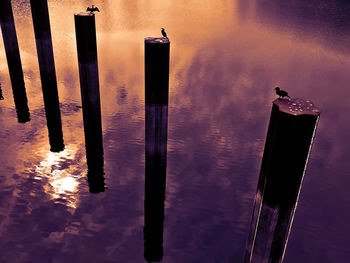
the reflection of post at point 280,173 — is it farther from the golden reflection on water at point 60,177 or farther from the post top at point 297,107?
the golden reflection on water at point 60,177

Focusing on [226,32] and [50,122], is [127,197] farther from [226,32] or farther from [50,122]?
[226,32]

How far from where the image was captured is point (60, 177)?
7582 mm

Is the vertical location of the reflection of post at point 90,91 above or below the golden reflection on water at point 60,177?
above

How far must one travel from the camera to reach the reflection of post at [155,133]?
4098 mm

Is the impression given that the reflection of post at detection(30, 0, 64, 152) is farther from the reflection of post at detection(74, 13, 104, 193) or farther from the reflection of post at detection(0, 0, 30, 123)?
the reflection of post at detection(0, 0, 30, 123)

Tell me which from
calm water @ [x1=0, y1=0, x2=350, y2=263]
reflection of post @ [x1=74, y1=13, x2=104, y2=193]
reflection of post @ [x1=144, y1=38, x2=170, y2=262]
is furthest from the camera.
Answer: calm water @ [x1=0, y1=0, x2=350, y2=263]

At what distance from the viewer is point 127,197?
23.5 feet

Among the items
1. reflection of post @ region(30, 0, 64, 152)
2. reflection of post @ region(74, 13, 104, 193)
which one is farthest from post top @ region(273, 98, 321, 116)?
reflection of post @ region(30, 0, 64, 152)

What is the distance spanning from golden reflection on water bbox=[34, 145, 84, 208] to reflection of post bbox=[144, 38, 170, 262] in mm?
2265

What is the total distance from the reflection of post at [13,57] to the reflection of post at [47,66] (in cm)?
222

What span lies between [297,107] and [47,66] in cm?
631

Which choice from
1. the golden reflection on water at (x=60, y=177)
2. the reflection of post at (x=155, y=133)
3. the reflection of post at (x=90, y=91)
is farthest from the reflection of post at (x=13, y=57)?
the reflection of post at (x=155, y=133)

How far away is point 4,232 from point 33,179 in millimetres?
1667

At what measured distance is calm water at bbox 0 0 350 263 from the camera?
6105 mm
